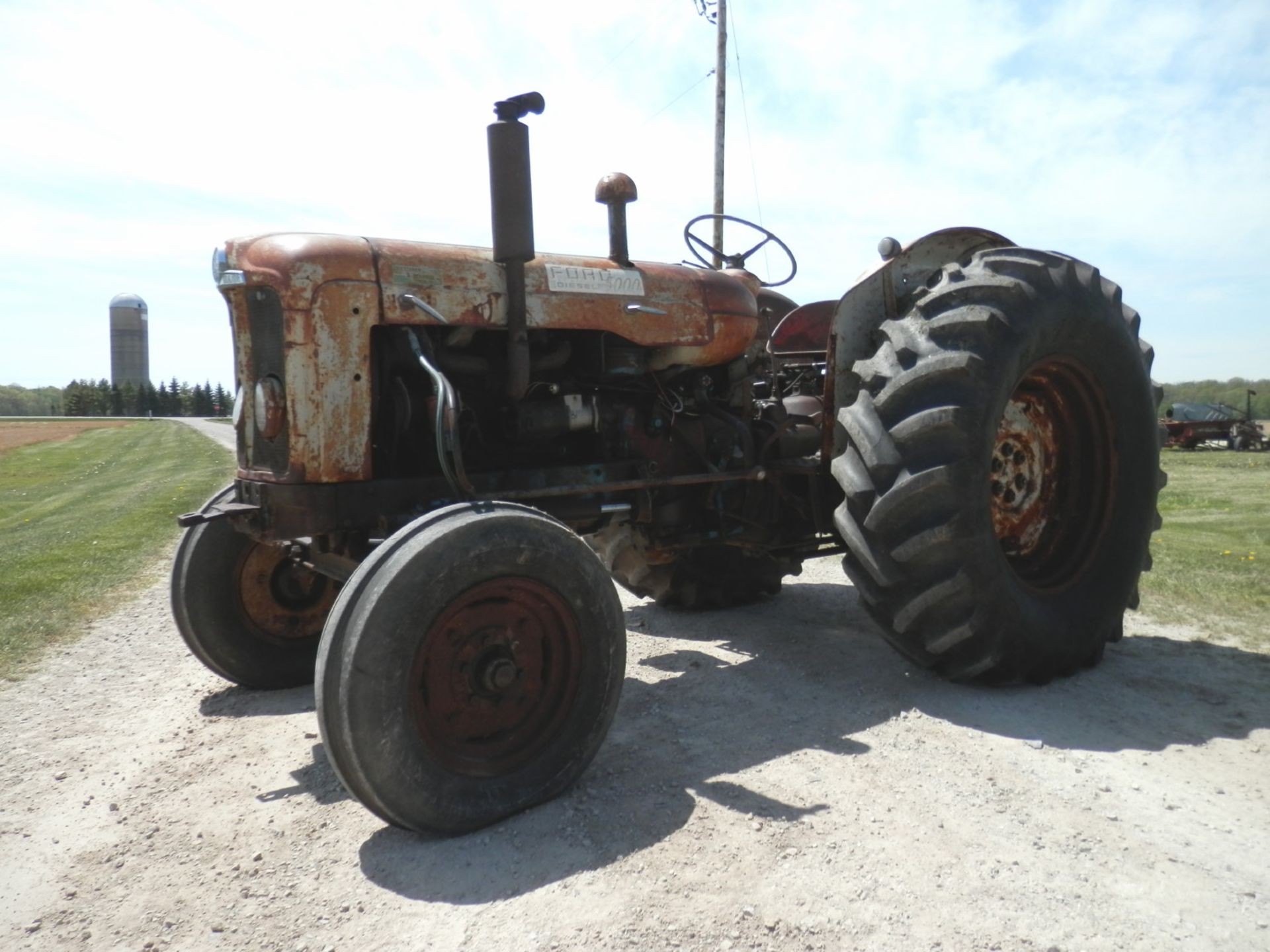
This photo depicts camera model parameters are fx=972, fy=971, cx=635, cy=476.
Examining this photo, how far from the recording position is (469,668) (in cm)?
311

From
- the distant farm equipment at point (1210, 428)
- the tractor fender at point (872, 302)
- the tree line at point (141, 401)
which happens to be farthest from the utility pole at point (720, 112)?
the tree line at point (141, 401)

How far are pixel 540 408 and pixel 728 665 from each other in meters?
1.56

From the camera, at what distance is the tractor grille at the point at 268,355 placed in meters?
3.48

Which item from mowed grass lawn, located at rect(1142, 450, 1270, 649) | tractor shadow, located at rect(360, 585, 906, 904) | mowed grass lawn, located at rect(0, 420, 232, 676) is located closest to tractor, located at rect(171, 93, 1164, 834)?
tractor shadow, located at rect(360, 585, 906, 904)

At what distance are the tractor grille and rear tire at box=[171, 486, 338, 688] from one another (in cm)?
67

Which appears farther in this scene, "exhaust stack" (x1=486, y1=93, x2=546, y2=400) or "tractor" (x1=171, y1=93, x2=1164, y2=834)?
"exhaust stack" (x1=486, y1=93, x2=546, y2=400)

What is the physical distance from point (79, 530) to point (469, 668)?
8.86m

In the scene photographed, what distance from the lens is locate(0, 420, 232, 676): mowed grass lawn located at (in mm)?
5938

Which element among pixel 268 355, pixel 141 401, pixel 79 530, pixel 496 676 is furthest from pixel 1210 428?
pixel 141 401

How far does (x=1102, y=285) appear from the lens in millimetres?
4617

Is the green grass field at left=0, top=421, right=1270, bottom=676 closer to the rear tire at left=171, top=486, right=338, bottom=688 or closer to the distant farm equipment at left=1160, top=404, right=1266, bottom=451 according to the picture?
the rear tire at left=171, top=486, right=338, bottom=688

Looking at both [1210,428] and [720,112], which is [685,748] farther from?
[1210,428]

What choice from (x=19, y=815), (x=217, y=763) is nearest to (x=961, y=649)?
(x=217, y=763)

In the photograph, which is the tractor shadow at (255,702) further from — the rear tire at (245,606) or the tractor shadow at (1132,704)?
the tractor shadow at (1132,704)
